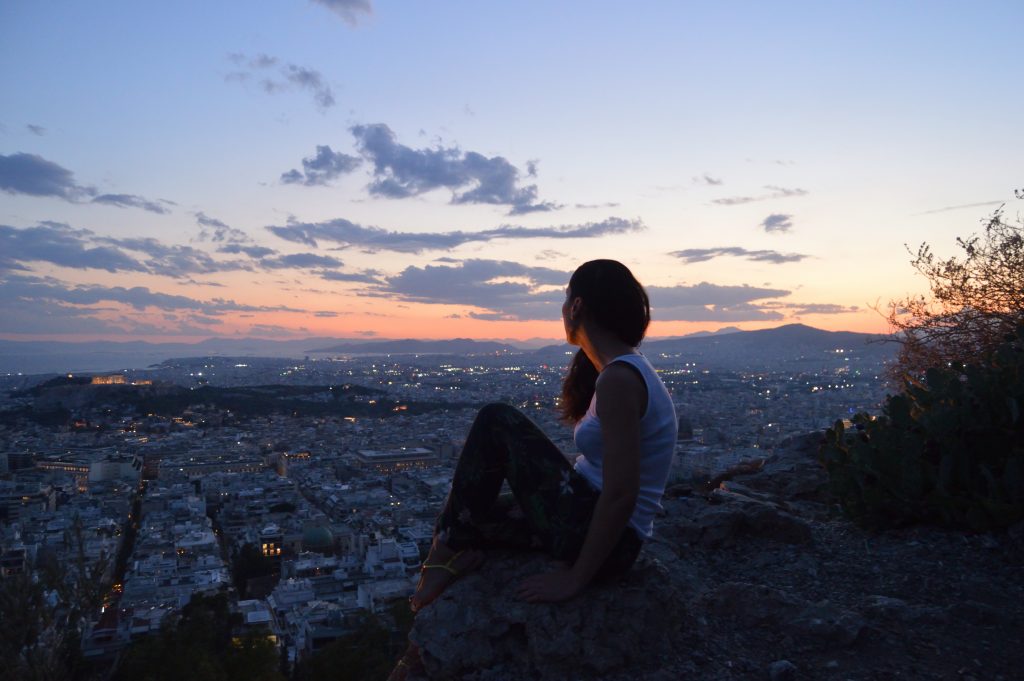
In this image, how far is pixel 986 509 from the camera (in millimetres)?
3795

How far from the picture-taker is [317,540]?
1398 cm

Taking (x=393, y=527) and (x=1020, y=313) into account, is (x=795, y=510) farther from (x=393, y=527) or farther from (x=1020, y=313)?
(x=393, y=527)

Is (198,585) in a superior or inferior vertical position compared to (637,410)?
inferior

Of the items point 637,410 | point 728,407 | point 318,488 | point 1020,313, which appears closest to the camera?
point 637,410

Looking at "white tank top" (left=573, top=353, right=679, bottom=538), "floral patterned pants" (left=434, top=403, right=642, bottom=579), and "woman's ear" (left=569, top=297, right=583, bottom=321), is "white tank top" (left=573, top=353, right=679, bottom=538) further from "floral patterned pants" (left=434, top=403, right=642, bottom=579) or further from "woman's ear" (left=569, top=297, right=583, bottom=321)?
"woman's ear" (left=569, top=297, right=583, bottom=321)

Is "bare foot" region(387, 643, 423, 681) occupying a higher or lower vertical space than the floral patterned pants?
lower

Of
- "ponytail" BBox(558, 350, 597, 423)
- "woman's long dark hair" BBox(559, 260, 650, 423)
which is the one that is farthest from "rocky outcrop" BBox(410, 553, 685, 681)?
"woman's long dark hair" BBox(559, 260, 650, 423)

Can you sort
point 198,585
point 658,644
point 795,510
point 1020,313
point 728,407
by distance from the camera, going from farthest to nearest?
point 728,407 < point 198,585 < point 1020,313 < point 795,510 < point 658,644

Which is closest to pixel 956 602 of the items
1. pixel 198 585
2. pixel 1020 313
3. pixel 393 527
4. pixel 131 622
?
pixel 1020 313

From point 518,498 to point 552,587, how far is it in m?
0.33

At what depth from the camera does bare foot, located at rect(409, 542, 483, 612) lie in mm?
2676

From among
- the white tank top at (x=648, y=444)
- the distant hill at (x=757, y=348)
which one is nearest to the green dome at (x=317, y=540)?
the white tank top at (x=648, y=444)

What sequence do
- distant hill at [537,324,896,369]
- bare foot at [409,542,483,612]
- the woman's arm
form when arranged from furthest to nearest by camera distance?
1. distant hill at [537,324,896,369]
2. bare foot at [409,542,483,612]
3. the woman's arm

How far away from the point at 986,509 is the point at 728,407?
99.0 feet
